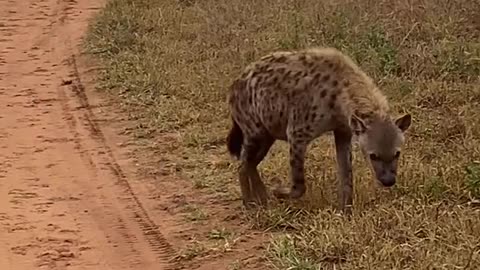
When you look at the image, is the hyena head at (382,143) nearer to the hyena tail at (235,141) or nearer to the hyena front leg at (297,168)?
the hyena front leg at (297,168)

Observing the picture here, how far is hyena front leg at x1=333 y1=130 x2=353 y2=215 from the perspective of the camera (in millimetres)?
6461

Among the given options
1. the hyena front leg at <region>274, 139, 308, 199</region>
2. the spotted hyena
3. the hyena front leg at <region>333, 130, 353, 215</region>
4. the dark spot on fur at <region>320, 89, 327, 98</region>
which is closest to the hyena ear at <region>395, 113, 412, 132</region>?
the spotted hyena

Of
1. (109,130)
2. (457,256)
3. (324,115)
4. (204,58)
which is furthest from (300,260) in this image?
(204,58)

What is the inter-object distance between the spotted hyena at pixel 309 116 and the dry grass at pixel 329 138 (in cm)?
25

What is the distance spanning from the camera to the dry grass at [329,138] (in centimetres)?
569

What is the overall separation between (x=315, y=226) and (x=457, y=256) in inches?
33.7

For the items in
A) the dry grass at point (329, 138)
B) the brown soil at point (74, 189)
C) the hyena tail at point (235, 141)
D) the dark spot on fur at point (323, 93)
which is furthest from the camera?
the hyena tail at point (235, 141)

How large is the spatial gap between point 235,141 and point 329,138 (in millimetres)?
1222

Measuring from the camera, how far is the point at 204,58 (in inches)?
411

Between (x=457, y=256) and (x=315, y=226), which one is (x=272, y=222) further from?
(x=457, y=256)

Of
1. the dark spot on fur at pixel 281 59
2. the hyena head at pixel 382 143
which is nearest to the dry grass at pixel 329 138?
the hyena head at pixel 382 143

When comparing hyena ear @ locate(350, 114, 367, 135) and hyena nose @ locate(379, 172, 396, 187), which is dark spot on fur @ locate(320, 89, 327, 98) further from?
hyena nose @ locate(379, 172, 396, 187)

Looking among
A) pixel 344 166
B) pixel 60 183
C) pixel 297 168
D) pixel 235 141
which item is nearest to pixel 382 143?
pixel 344 166

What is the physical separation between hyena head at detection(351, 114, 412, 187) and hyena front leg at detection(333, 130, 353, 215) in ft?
1.03
